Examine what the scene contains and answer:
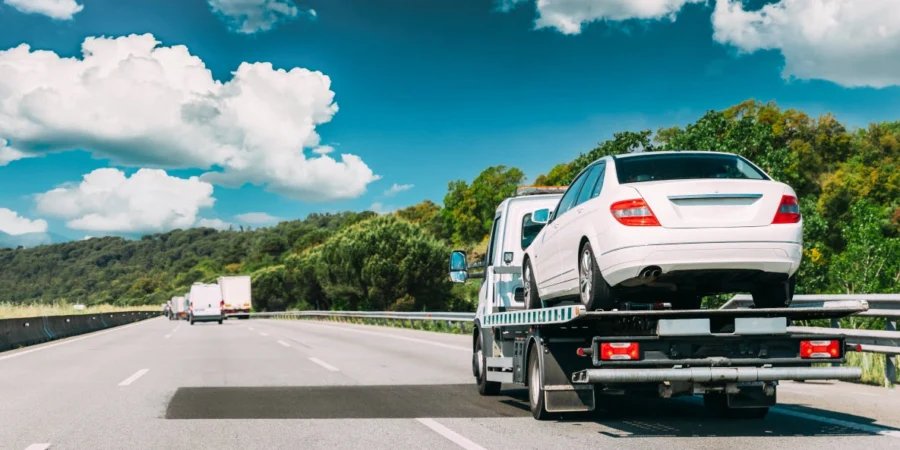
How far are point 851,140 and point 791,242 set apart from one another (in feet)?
199

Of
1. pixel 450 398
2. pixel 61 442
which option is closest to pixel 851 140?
pixel 450 398

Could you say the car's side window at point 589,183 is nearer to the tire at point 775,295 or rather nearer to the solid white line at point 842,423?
the tire at point 775,295

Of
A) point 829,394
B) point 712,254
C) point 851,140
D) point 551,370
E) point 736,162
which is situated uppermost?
point 851,140

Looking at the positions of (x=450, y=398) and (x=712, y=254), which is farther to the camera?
(x=450, y=398)

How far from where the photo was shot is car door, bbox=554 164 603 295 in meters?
7.62

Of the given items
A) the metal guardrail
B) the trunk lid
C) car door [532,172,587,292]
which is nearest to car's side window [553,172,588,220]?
car door [532,172,587,292]

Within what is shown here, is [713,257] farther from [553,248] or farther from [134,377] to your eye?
[134,377]

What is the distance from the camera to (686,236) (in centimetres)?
651

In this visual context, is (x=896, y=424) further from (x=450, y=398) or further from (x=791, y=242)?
(x=450, y=398)

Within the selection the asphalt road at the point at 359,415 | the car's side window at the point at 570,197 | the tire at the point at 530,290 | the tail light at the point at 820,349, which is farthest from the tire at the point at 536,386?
the tail light at the point at 820,349

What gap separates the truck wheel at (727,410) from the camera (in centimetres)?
814

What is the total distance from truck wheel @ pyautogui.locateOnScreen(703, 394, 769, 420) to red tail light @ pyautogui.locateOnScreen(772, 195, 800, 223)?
2.23 metres

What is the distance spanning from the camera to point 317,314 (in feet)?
179

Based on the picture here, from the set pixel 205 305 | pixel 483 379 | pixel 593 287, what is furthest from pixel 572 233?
pixel 205 305
